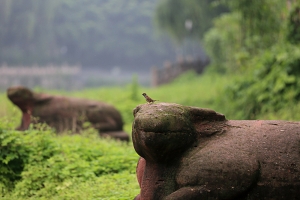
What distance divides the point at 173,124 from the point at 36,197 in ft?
7.58

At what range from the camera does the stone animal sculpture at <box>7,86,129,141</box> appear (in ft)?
28.2

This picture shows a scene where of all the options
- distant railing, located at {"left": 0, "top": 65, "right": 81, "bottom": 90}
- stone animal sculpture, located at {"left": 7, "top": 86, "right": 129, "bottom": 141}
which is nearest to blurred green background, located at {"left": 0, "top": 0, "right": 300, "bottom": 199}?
stone animal sculpture, located at {"left": 7, "top": 86, "right": 129, "bottom": 141}

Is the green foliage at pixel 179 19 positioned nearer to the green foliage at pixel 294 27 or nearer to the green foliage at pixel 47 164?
the green foliage at pixel 294 27

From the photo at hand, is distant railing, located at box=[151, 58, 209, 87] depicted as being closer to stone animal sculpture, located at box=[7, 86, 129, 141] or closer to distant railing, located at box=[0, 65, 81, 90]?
distant railing, located at box=[0, 65, 81, 90]

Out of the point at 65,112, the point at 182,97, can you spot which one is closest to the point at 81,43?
the point at 182,97

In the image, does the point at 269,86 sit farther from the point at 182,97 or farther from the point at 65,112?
the point at 182,97

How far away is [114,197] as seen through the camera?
4.56 metres

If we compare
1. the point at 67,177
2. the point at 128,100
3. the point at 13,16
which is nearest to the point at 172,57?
the point at 13,16

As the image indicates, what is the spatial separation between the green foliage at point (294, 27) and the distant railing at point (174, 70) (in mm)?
17849

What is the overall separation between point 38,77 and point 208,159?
1439 inches

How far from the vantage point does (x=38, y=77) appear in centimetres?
3859

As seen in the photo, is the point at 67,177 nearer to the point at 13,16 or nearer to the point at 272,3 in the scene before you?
the point at 272,3

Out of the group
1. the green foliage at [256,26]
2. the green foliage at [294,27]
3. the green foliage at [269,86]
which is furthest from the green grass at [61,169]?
the green foliage at [256,26]

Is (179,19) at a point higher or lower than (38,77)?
higher
